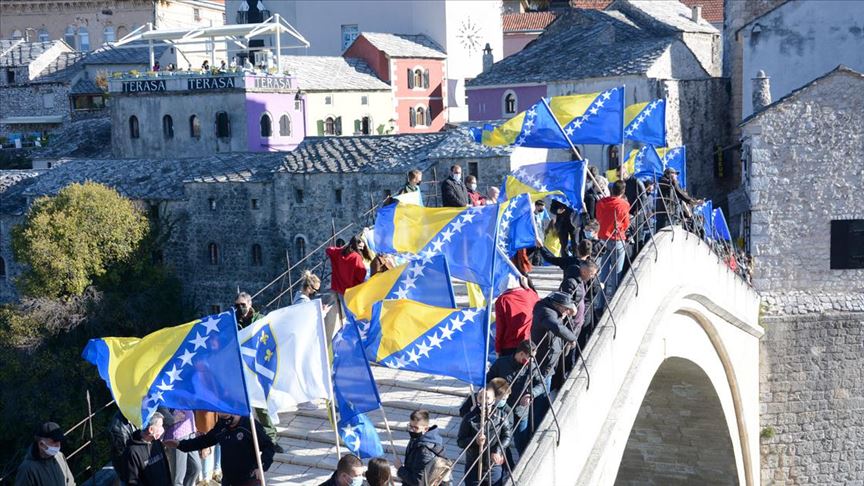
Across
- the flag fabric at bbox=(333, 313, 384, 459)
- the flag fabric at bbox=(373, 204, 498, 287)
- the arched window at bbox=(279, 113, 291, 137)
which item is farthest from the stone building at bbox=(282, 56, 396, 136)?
the flag fabric at bbox=(333, 313, 384, 459)

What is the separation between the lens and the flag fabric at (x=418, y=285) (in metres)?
10.3

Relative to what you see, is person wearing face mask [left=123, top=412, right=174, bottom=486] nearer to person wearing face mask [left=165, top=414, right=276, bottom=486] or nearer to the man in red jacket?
person wearing face mask [left=165, top=414, right=276, bottom=486]

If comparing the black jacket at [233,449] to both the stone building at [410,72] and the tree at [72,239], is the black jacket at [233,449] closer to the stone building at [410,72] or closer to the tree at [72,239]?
the tree at [72,239]

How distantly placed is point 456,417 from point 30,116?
4566cm

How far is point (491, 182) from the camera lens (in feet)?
93.1

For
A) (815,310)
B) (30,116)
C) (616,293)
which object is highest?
(30,116)

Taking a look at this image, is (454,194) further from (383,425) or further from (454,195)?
(383,425)

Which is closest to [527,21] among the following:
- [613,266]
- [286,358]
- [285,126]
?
[285,126]

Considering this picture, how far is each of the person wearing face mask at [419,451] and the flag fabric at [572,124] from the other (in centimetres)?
752

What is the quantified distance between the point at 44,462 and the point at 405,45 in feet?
122

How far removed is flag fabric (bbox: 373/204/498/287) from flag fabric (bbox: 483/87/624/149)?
322 cm

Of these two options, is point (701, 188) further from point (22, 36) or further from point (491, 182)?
point (22, 36)

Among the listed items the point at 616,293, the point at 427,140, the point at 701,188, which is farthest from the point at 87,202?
the point at 616,293

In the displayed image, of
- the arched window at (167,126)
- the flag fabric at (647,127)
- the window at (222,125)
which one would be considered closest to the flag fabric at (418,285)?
the flag fabric at (647,127)
